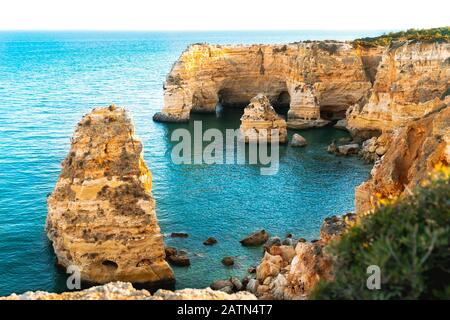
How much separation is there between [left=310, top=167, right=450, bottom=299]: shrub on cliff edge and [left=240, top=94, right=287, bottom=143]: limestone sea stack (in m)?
52.5

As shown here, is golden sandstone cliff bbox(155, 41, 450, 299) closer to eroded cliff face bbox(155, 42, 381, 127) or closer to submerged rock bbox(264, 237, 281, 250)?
eroded cliff face bbox(155, 42, 381, 127)

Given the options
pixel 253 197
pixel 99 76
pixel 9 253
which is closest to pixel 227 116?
pixel 253 197

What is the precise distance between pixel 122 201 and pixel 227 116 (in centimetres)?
5387

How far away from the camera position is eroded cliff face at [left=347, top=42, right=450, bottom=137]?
2306 inches

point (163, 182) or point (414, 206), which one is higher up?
point (414, 206)

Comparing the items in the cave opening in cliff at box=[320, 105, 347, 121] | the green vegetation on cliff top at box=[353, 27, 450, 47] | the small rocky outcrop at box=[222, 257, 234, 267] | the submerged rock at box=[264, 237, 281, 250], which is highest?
the green vegetation on cliff top at box=[353, 27, 450, 47]

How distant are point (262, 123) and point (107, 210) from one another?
36.9 m

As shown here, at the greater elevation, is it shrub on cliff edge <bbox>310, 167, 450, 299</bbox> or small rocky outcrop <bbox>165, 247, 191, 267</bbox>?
shrub on cliff edge <bbox>310, 167, 450, 299</bbox>

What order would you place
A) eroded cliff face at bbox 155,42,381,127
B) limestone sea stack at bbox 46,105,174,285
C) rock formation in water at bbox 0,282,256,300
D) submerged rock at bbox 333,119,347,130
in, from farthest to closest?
eroded cliff face at bbox 155,42,381,127, submerged rock at bbox 333,119,347,130, limestone sea stack at bbox 46,105,174,285, rock formation in water at bbox 0,282,256,300

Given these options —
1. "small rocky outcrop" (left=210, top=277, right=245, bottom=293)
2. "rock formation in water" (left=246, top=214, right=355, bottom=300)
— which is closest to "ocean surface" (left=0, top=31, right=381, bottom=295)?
"small rocky outcrop" (left=210, top=277, right=245, bottom=293)

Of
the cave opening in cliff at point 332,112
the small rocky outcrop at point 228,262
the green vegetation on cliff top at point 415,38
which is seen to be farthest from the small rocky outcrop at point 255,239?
the cave opening in cliff at point 332,112

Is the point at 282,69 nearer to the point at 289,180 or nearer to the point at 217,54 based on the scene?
the point at 217,54

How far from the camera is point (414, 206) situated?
12195mm
